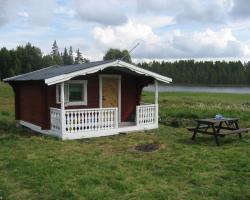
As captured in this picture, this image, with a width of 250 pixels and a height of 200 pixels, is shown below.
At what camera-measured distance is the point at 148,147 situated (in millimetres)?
10016

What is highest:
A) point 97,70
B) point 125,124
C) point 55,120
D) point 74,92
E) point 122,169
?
point 97,70

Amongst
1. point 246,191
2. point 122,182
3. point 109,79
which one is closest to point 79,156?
point 122,182

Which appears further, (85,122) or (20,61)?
(20,61)

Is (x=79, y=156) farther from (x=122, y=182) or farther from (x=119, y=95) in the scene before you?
(x=119, y=95)

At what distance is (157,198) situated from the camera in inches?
225

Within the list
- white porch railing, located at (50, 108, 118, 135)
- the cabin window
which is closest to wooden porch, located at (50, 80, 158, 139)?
white porch railing, located at (50, 108, 118, 135)

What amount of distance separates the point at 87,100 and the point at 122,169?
248 inches

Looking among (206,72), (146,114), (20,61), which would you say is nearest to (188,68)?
(206,72)

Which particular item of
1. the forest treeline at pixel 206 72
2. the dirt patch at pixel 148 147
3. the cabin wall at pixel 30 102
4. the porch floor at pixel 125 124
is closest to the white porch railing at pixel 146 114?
the porch floor at pixel 125 124

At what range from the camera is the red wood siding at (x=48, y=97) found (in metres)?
12.6

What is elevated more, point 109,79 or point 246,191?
point 109,79

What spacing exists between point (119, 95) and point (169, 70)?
106 metres

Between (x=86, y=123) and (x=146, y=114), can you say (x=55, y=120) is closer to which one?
(x=86, y=123)

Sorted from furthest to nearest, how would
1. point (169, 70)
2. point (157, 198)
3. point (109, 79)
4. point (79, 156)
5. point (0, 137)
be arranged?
1. point (169, 70)
2. point (109, 79)
3. point (0, 137)
4. point (79, 156)
5. point (157, 198)
